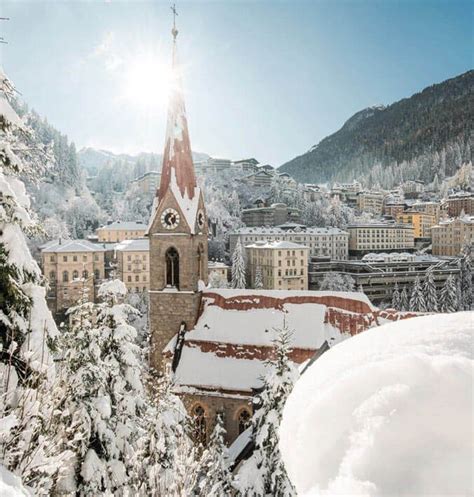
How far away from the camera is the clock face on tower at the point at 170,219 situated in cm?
2027

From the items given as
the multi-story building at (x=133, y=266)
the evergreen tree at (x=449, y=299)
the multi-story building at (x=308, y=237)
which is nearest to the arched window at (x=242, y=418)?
the evergreen tree at (x=449, y=299)

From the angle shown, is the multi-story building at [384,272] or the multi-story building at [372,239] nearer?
the multi-story building at [384,272]

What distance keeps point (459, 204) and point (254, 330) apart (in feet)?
336

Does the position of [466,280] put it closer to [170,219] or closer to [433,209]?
[433,209]

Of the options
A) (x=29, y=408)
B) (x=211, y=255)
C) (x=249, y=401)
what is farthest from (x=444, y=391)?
(x=211, y=255)

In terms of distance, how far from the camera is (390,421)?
1.31 m

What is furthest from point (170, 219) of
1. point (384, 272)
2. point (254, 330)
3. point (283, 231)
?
point (283, 231)

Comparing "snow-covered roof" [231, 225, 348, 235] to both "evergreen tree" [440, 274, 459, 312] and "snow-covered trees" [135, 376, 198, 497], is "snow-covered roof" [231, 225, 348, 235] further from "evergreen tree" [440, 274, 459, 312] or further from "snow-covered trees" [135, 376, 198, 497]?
"snow-covered trees" [135, 376, 198, 497]

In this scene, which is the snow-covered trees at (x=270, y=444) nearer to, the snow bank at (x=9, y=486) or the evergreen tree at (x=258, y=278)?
the snow bank at (x=9, y=486)

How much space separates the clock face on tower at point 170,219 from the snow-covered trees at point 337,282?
4185 centimetres

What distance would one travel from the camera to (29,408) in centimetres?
394

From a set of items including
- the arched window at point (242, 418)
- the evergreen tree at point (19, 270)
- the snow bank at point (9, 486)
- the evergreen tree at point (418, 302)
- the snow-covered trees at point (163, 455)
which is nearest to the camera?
the snow bank at point (9, 486)

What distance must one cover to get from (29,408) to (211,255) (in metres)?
75.2

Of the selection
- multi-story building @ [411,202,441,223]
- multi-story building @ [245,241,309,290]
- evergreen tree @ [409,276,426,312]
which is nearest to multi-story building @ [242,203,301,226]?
multi-story building @ [245,241,309,290]
